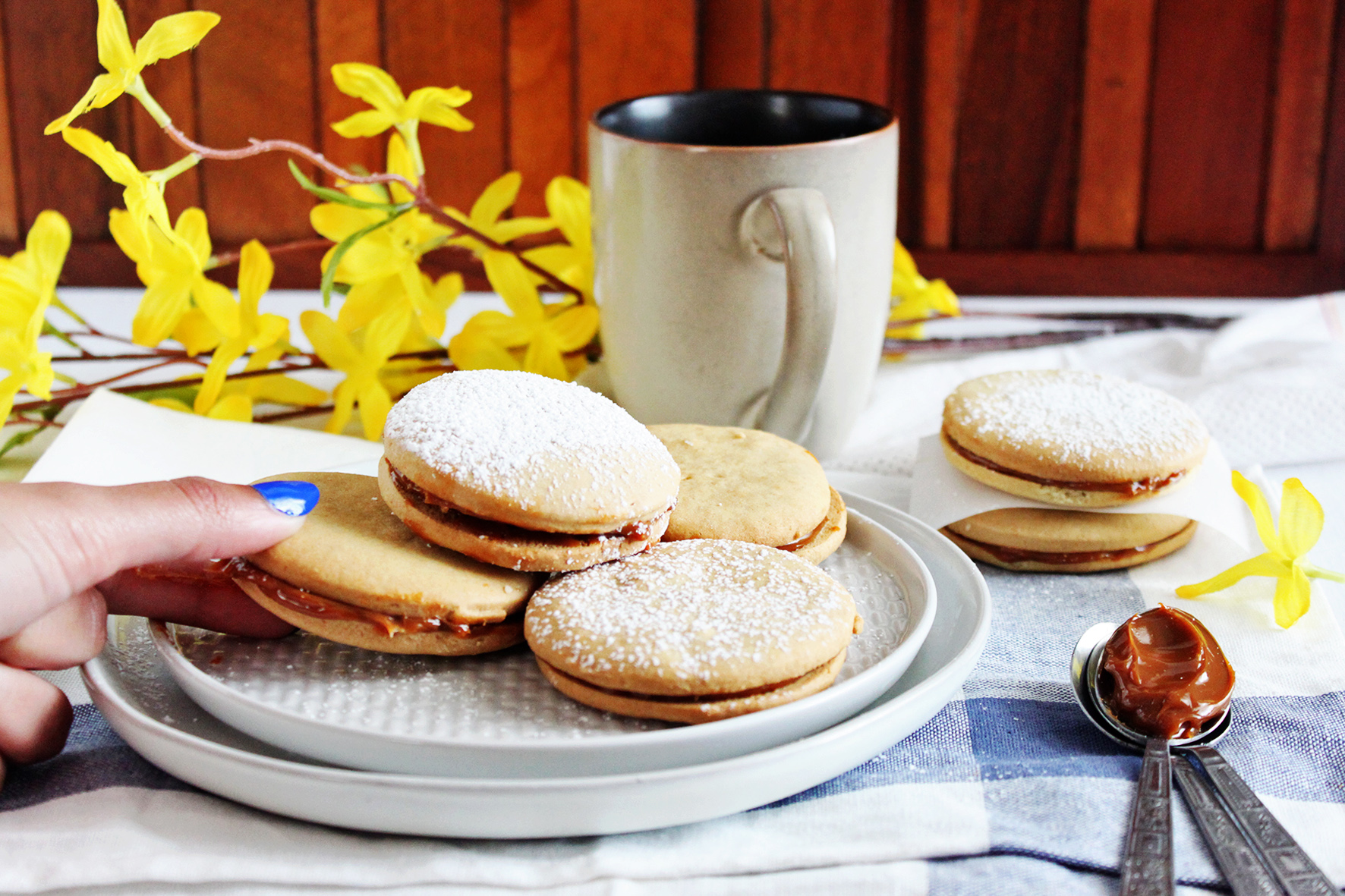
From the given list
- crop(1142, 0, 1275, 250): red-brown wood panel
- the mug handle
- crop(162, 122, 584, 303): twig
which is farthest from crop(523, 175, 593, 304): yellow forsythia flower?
crop(1142, 0, 1275, 250): red-brown wood panel

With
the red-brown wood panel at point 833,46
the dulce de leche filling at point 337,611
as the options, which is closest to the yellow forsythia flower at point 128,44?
the dulce de leche filling at point 337,611

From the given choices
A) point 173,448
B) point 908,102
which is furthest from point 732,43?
point 173,448

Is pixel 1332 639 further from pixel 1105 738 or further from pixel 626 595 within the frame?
pixel 626 595

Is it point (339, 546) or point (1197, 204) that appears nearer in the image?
point (339, 546)

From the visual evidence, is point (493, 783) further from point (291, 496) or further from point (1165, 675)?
point (1165, 675)

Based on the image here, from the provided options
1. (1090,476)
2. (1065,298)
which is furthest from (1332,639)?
(1065,298)

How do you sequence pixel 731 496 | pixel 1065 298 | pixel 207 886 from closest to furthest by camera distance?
pixel 207 886
pixel 731 496
pixel 1065 298

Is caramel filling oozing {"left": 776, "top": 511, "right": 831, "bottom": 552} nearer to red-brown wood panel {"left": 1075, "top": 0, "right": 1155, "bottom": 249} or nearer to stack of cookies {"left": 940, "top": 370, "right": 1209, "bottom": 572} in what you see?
stack of cookies {"left": 940, "top": 370, "right": 1209, "bottom": 572}
